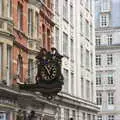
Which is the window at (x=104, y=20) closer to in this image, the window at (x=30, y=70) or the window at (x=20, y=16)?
the window at (x=30, y=70)

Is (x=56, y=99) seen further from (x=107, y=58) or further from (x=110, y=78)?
(x=107, y=58)

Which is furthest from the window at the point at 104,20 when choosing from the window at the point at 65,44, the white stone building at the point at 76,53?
the window at the point at 65,44

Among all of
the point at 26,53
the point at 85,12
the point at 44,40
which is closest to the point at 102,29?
the point at 85,12

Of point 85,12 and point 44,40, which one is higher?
point 85,12

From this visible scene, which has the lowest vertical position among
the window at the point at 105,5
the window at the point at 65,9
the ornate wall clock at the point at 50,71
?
the ornate wall clock at the point at 50,71

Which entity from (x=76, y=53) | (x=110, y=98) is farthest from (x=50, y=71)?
(x=110, y=98)

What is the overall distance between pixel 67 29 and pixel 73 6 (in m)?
4.28

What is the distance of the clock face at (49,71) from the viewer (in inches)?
993

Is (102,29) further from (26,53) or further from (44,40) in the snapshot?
(26,53)

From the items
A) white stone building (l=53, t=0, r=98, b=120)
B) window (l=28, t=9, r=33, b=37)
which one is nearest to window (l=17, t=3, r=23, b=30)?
window (l=28, t=9, r=33, b=37)

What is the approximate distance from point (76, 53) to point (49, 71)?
3164 cm

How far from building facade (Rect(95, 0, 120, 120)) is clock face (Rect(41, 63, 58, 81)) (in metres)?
58.9

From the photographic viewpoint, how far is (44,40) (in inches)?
1794

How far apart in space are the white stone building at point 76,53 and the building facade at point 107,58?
2021 centimetres
